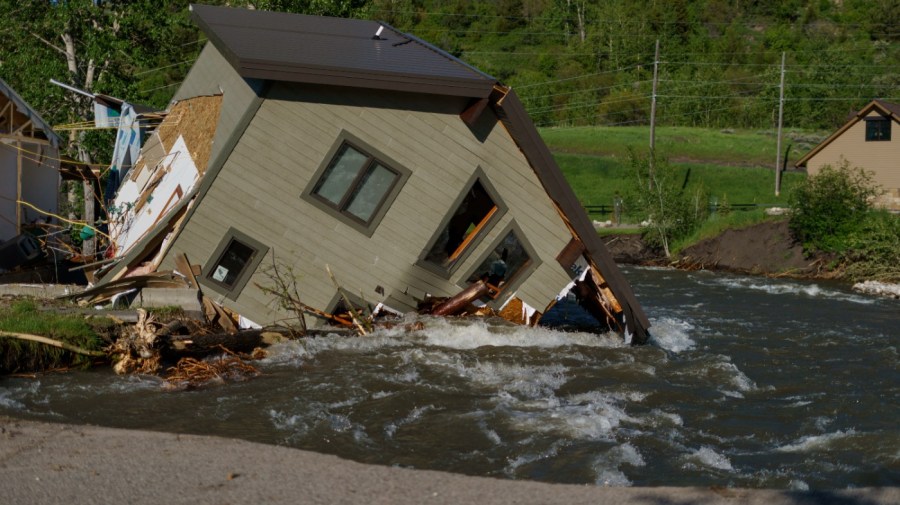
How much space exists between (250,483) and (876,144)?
49.6 metres

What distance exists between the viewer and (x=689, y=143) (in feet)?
231

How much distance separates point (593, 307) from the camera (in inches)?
838

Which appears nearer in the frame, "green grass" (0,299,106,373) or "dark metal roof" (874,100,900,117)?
"green grass" (0,299,106,373)

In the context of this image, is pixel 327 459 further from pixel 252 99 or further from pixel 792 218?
pixel 792 218

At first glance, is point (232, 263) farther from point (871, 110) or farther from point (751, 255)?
point (871, 110)

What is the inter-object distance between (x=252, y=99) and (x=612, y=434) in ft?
27.1

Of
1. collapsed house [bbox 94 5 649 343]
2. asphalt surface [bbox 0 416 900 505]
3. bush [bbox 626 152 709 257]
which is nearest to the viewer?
asphalt surface [bbox 0 416 900 505]

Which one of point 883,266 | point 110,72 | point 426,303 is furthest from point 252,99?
point 883,266

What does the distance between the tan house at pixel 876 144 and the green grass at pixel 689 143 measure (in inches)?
528

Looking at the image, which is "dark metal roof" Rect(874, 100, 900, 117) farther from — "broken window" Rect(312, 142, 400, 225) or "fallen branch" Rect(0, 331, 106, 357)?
"fallen branch" Rect(0, 331, 106, 357)

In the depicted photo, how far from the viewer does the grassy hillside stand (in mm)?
61938

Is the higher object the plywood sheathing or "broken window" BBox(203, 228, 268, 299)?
the plywood sheathing

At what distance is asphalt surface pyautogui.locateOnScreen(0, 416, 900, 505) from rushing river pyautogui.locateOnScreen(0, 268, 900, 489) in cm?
107

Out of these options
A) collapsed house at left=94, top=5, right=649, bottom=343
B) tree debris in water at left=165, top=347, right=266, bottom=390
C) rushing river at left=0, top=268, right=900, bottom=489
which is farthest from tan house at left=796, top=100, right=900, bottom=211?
tree debris in water at left=165, top=347, right=266, bottom=390
